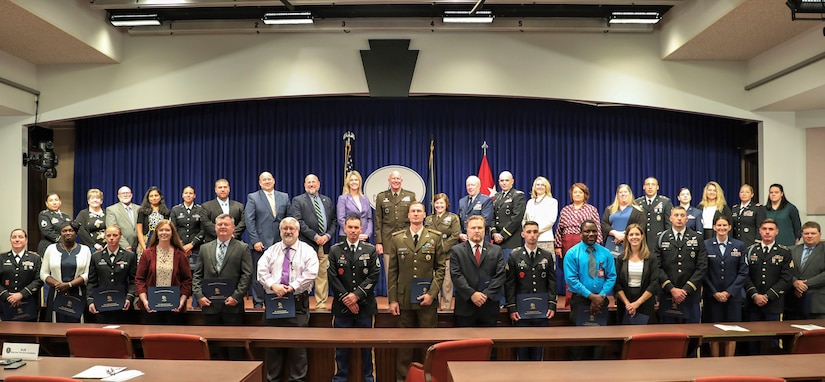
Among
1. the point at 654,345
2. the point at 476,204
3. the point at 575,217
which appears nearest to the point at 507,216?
the point at 476,204

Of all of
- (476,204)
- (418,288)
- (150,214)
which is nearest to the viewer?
(418,288)

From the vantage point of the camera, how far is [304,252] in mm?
5789

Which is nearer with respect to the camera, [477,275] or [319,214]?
[477,275]

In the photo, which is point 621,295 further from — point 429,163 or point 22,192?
point 22,192

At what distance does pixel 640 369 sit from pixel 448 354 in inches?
43.9

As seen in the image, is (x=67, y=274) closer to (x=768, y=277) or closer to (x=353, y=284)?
(x=353, y=284)

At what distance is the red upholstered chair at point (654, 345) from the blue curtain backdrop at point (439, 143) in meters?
5.27

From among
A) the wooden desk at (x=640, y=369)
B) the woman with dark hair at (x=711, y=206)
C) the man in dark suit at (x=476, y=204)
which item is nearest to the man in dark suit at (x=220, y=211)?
the man in dark suit at (x=476, y=204)

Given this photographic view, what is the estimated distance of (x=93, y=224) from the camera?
771 centimetres

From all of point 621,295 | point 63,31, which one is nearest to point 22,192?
point 63,31

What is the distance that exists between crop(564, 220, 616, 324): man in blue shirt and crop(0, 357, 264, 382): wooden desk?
3.17 m

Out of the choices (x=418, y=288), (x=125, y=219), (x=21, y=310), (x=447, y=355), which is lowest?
(x=21, y=310)

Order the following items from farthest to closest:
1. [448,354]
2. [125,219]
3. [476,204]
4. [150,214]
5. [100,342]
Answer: [125,219]
[150,214]
[476,204]
[100,342]
[448,354]

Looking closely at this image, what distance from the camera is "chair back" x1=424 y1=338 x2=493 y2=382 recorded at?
13.4 ft
